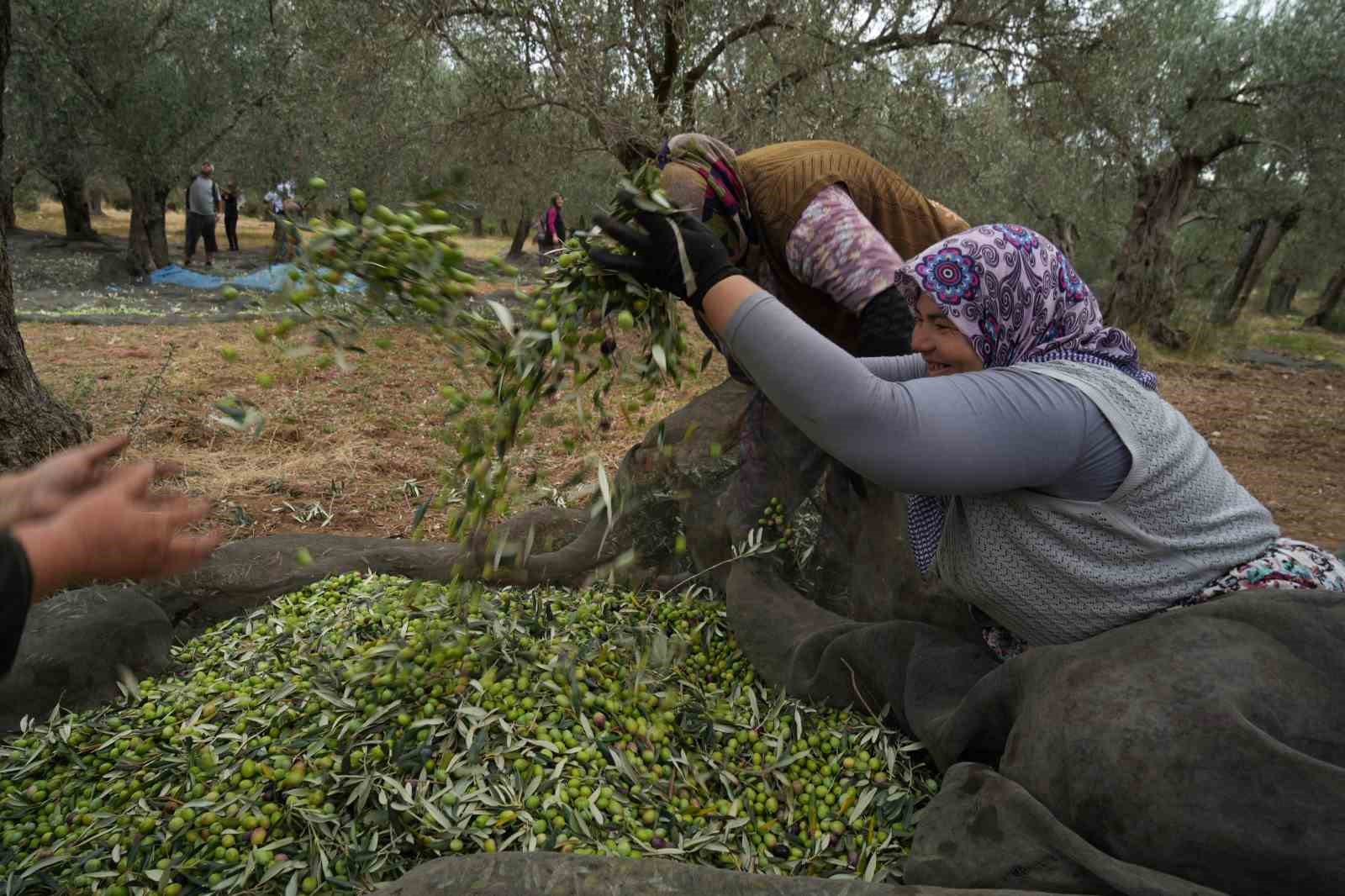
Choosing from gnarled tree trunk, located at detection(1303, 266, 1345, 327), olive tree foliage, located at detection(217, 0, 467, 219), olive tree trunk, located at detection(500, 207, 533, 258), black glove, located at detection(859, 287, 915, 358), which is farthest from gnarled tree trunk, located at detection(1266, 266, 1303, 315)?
black glove, located at detection(859, 287, 915, 358)

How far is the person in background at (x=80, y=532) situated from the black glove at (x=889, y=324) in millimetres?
2151

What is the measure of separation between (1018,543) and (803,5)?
7.82 metres

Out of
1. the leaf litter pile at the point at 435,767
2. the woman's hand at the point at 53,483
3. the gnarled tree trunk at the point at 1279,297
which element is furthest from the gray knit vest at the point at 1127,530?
the gnarled tree trunk at the point at 1279,297

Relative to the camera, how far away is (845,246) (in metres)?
2.94

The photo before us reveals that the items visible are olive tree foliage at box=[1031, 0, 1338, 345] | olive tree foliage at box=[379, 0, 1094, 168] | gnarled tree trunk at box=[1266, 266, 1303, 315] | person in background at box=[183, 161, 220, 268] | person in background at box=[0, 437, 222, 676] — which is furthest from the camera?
gnarled tree trunk at box=[1266, 266, 1303, 315]

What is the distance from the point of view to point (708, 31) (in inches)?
330

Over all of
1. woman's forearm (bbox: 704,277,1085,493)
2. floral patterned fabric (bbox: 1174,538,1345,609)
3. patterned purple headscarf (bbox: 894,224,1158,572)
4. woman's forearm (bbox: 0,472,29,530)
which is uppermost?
patterned purple headscarf (bbox: 894,224,1158,572)

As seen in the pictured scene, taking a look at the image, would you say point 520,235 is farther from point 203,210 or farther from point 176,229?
point 176,229

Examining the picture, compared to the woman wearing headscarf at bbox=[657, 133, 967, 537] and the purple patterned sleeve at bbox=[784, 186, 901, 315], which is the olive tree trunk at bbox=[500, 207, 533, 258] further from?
the purple patterned sleeve at bbox=[784, 186, 901, 315]

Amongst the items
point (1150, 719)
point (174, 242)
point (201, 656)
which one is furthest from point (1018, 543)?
point (174, 242)

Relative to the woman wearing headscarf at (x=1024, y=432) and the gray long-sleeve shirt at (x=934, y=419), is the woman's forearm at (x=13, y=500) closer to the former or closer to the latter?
the woman wearing headscarf at (x=1024, y=432)

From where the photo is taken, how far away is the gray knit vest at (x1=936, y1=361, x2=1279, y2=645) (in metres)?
1.83

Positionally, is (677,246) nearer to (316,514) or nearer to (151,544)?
(151,544)

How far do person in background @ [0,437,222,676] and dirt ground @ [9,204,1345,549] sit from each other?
2.14 feet
